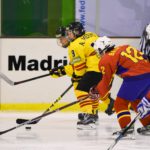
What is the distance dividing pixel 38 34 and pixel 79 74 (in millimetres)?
1670

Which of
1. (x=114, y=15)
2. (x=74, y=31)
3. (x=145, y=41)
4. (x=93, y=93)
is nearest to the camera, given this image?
(x=93, y=93)

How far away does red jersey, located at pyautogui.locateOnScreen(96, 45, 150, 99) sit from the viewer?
16.5 feet

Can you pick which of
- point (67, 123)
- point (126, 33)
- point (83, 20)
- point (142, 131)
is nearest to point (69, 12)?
point (83, 20)

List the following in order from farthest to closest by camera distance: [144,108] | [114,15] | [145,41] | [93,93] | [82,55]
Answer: [114,15] → [145,41] → [82,55] → [93,93] → [144,108]

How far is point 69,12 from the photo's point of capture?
754cm

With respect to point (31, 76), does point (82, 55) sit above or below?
above

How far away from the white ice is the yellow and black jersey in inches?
21.7

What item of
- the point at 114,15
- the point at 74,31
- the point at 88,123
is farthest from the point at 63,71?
the point at 114,15

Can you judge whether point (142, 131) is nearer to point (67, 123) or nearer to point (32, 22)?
point (67, 123)

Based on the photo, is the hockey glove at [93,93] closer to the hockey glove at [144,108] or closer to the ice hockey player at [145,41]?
the hockey glove at [144,108]

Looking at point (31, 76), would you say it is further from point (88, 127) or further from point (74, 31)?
point (88, 127)

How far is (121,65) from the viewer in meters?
5.11

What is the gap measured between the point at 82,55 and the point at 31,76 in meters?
1.47

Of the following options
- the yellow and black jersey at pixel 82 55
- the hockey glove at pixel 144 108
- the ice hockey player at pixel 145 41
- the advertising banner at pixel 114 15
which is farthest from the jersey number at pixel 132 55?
the advertising banner at pixel 114 15
